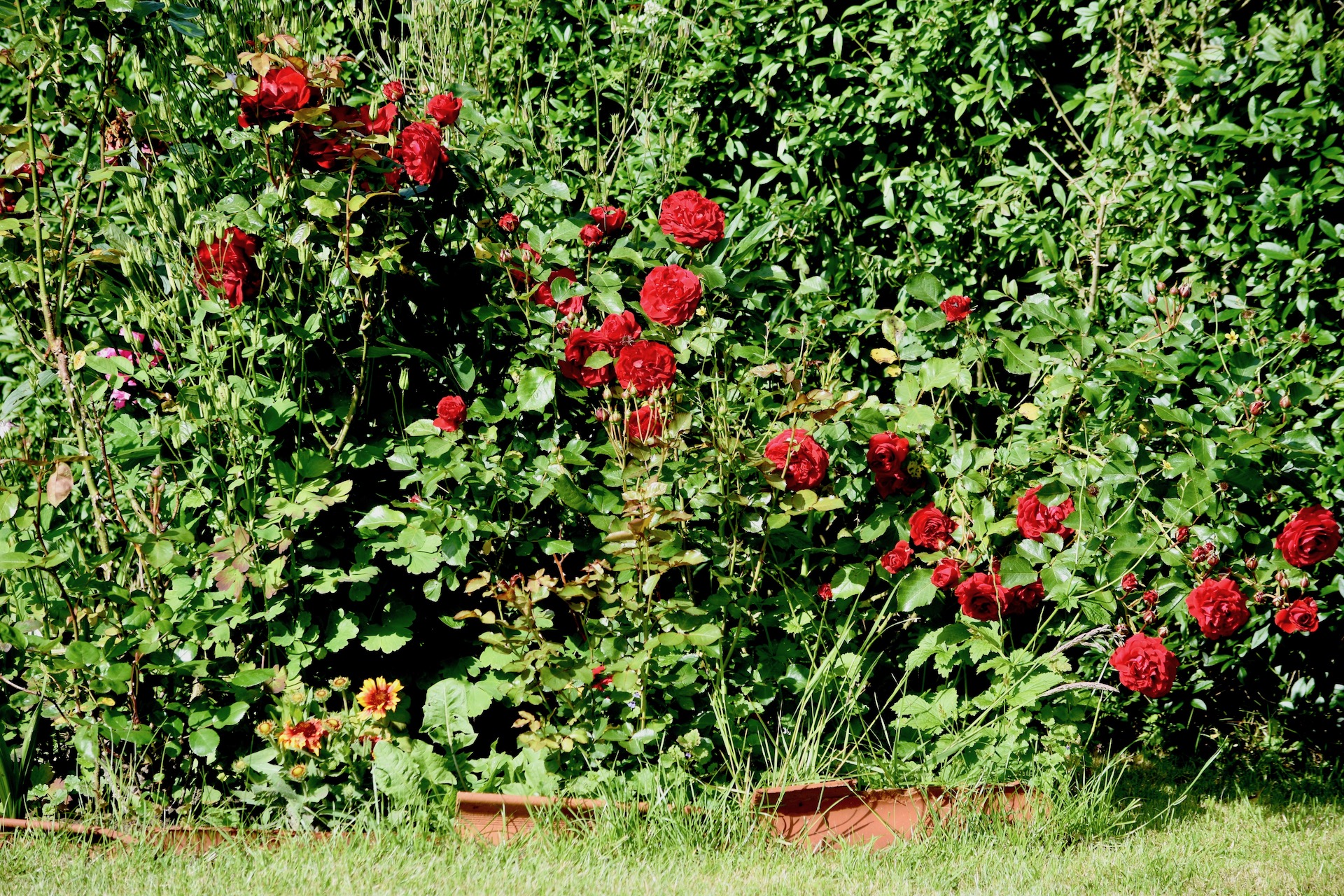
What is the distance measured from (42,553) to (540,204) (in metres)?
1.40

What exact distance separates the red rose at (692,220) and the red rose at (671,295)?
124 millimetres

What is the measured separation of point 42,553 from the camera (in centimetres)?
205

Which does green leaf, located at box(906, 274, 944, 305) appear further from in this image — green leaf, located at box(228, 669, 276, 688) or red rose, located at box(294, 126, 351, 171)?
green leaf, located at box(228, 669, 276, 688)

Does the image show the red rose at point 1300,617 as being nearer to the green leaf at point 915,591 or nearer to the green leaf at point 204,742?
the green leaf at point 915,591

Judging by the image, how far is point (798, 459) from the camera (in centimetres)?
214

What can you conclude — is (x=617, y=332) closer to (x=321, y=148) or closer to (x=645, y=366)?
(x=645, y=366)

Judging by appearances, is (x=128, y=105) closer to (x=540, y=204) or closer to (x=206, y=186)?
(x=206, y=186)

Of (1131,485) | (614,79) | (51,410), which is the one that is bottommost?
(1131,485)

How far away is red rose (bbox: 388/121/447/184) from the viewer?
218 cm

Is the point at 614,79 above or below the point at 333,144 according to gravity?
above

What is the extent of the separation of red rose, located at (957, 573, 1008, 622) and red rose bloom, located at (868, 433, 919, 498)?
0.86 ft

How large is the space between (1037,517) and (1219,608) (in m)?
0.38

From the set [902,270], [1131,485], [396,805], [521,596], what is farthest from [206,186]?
[1131,485]

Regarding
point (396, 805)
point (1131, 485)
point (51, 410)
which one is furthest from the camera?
point (51, 410)
